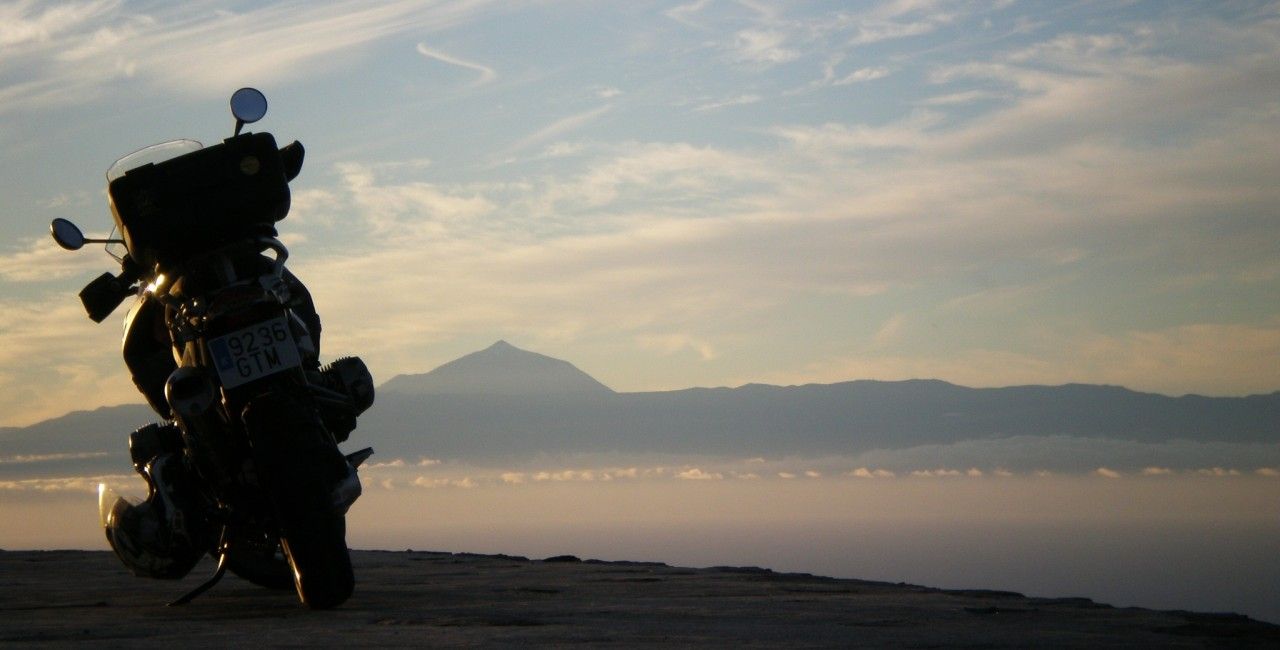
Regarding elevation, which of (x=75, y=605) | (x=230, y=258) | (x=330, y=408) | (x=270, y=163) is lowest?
(x=75, y=605)

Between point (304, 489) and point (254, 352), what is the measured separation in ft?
2.38

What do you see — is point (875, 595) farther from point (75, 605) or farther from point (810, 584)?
point (75, 605)

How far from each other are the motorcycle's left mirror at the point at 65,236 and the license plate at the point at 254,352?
5.79 ft

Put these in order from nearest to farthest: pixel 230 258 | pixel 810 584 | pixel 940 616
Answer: pixel 940 616 → pixel 230 258 → pixel 810 584

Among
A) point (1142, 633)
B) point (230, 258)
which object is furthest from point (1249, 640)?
point (230, 258)

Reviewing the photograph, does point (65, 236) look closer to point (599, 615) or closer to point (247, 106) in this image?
point (247, 106)

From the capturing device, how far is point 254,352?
22.1 ft

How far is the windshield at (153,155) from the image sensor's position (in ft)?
24.4

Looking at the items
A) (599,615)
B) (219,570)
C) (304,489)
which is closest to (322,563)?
(304,489)

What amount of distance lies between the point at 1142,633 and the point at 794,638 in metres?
1.38

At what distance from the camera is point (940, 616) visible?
21.1 feet

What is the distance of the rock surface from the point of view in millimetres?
5430

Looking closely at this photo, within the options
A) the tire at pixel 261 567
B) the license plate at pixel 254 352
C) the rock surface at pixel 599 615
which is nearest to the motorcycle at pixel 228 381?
the license plate at pixel 254 352

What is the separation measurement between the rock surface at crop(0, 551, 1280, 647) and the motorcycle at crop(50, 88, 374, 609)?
1.24 feet
